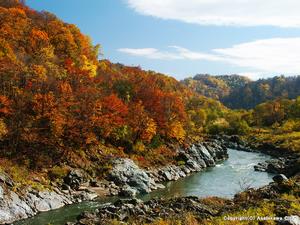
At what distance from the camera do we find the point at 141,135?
2918 inches

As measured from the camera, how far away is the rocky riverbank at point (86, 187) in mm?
41562

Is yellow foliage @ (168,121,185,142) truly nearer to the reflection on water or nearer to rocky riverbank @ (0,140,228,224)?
rocky riverbank @ (0,140,228,224)

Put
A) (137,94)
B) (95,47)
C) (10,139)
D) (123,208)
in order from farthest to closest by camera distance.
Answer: (95,47) → (137,94) → (10,139) → (123,208)

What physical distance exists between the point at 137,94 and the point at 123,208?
159 ft

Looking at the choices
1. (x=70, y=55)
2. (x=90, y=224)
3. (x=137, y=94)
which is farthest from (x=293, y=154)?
(x=90, y=224)

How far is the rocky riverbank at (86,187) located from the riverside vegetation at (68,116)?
0.41m

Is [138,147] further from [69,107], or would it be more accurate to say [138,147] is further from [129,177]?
[69,107]

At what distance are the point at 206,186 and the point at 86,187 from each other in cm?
1988

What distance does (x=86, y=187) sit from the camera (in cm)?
5300

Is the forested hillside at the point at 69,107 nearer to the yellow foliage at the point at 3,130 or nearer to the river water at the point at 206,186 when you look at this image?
the yellow foliage at the point at 3,130

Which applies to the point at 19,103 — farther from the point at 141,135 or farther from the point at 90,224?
the point at 90,224

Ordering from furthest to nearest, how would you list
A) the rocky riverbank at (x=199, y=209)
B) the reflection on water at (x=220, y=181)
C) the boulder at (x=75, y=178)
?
the reflection on water at (x=220, y=181)
the boulder at (x=75, y=178)
the rocky riverbank at (x=199, y=209)

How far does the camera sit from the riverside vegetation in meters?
53.0

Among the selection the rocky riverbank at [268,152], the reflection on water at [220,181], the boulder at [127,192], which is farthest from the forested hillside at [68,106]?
the rocky riverbank at [268,152]
